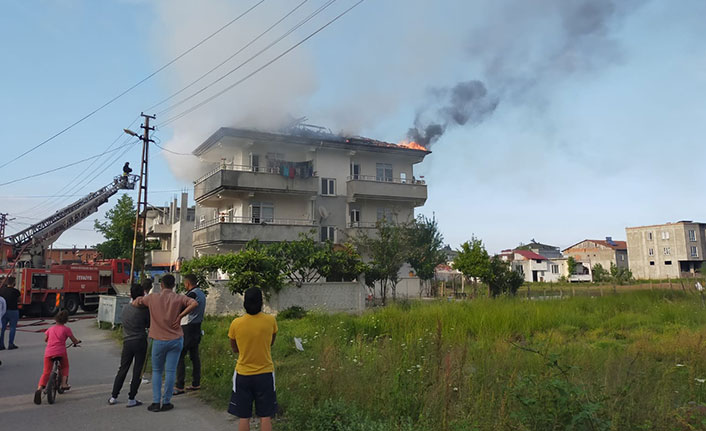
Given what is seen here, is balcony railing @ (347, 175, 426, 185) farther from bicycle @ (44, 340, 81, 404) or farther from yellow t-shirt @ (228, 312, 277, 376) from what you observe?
yellow t-shirt @ (228, 312, 277, 376)

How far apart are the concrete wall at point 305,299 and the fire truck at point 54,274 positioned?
8391mm

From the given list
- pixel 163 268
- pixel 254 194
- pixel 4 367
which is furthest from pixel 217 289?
pixel 163 268

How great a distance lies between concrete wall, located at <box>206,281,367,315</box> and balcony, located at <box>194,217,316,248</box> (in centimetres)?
826

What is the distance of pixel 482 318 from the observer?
1181cm

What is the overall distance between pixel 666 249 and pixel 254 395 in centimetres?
9225

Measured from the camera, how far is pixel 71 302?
2688cm

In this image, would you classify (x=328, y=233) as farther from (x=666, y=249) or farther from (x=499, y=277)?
(x=666, y=249)

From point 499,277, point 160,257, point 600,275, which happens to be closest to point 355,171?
point 499,277

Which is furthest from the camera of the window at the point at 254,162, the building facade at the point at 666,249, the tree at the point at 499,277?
the building facade at the point at 666,249

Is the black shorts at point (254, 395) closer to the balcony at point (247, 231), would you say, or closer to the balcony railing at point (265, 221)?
the balcony at point (247, 231)

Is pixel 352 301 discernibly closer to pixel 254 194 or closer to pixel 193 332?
pixel 254 194

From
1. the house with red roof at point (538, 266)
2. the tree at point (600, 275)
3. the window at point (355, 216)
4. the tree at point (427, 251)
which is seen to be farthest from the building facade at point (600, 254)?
the window at point (355, 216)

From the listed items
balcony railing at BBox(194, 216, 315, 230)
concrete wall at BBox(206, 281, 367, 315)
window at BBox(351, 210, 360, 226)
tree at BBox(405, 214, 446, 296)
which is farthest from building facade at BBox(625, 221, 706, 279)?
concrete wall at BBox(206, 281, 367, 315)

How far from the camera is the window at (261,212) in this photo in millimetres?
33312
